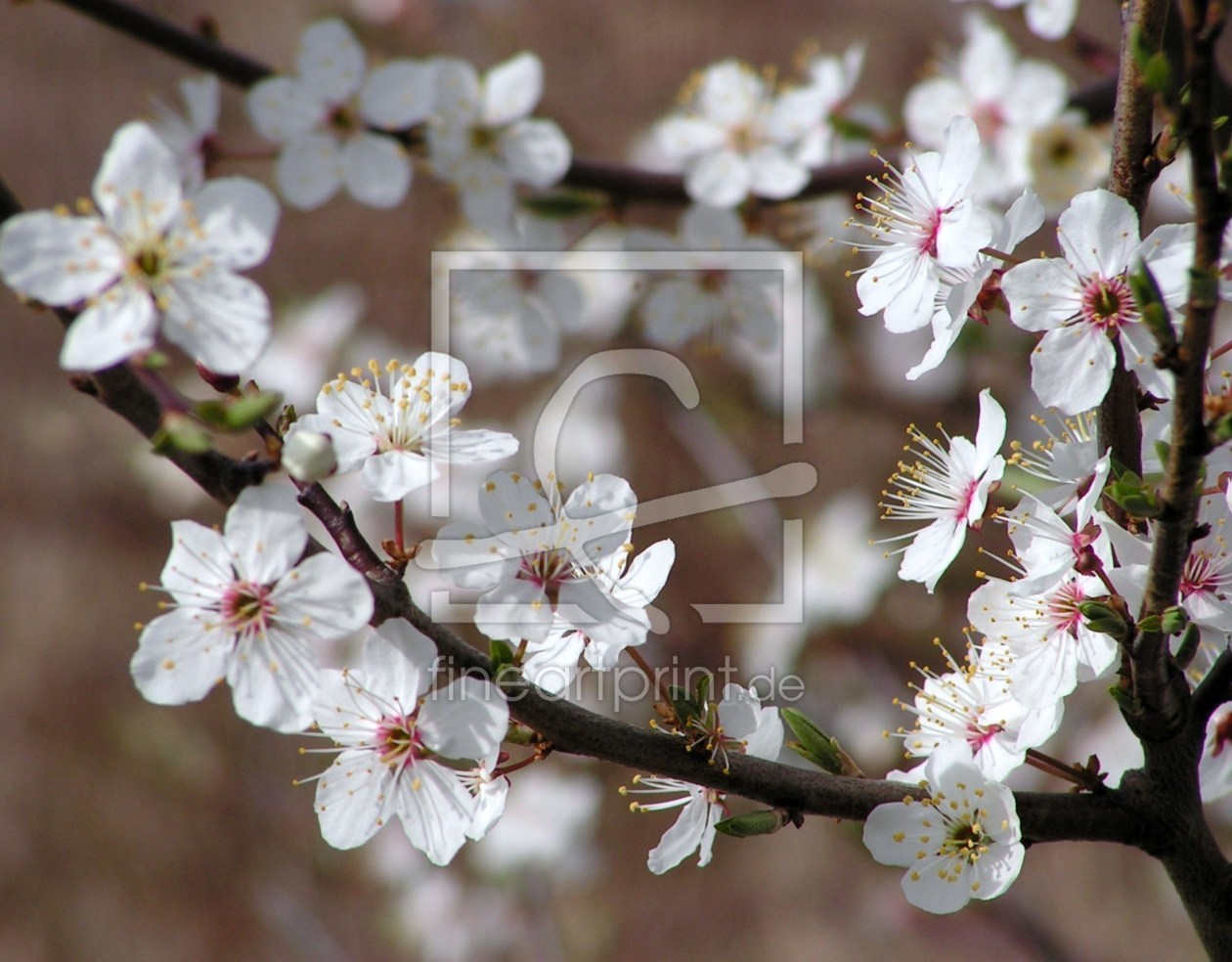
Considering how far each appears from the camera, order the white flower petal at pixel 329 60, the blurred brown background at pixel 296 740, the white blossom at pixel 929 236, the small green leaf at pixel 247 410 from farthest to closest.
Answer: the blurred brown background at pixel 296 740, the white flower petal at pixel 329 60, the white blossom at pixel 929 236, the small green leaf at pixel 247 410

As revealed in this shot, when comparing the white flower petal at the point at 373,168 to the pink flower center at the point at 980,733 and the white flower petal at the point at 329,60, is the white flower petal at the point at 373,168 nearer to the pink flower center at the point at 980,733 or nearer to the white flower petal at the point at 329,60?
the white flower petal at the point at 329,60

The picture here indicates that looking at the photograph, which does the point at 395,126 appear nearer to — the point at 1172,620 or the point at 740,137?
the point at 740,137

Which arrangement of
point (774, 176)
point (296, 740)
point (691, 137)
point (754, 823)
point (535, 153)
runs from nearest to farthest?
point (754, 823), point (535, 153), point (774, 176), point (691, 137), point (296, 740)

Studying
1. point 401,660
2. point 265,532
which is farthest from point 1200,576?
point 265,532

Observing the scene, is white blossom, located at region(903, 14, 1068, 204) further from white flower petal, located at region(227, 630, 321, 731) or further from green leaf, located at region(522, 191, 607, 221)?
white flower petal, located at region(227, 630, 321, 731)

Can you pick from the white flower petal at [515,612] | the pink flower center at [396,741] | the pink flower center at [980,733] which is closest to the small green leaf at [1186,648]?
the pink flower center at [980,733]

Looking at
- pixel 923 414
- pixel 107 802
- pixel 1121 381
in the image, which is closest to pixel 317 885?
pixel 107 802

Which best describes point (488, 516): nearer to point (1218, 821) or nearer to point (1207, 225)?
point (1207, 225)
